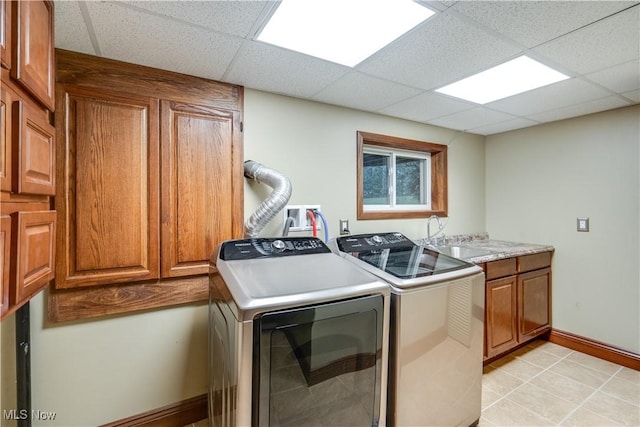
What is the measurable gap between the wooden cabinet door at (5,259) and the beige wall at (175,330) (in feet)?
2.94

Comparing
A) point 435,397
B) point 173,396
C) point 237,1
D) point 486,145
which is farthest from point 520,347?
point 237,1

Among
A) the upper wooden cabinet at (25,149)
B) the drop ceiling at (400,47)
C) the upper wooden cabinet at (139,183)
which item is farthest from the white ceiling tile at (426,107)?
the upper wooden cabinet at (25,149)

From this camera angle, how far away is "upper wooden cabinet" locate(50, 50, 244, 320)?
1.57m

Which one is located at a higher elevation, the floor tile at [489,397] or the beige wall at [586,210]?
the beige wall at [586,210]

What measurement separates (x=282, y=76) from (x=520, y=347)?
3.09 m

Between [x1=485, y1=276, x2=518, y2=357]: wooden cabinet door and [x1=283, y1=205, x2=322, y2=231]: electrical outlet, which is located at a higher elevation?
[x1=283, y1=205, x2=322, y2=231]: electrical outlet

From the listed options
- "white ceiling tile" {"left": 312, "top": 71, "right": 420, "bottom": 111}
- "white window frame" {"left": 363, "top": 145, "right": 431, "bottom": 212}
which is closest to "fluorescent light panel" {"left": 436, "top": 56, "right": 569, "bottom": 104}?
"white ceiling tile" {"left": 312, "top": 71, "right": 420, "bottom": 111}

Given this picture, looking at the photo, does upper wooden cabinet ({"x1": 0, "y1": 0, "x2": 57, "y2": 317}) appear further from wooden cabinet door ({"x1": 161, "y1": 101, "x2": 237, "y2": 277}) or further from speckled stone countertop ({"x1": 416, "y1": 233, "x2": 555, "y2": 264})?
speckled stone countertop ({"x1": 416, "y1": 233, "x2": 555, "y2": 264})

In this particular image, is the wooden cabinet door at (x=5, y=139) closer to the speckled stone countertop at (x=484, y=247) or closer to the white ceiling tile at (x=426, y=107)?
the white ceiling tile at (x=426, y=107)

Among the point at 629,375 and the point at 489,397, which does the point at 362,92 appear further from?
the point at 629,375

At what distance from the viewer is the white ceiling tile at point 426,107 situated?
2296 mm

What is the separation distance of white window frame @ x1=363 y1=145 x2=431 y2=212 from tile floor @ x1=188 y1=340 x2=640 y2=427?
1.54m

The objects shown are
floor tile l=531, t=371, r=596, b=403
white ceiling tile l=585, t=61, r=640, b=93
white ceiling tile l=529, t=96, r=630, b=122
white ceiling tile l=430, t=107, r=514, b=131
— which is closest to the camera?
white ceiling tile l=585, t=61, r=640, b=93

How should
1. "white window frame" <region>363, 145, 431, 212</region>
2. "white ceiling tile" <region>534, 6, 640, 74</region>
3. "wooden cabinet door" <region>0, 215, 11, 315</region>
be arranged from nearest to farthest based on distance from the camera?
"wooden cabinet door" <region>0, 215, 11, 315</region> → "white ceiling tile" <region>534, 6, 640, 74</region> → "white window frame" <region>363, 145, 431, 212</region>
